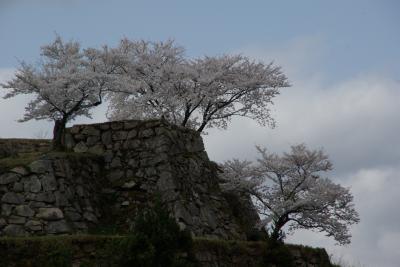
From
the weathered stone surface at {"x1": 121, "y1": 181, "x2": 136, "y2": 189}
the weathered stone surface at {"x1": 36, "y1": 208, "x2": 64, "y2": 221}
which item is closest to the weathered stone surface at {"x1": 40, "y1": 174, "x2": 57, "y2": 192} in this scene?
the weathered stone surface at {"x1": 36, "y1": 208, "x2": 64, "y2": 221}

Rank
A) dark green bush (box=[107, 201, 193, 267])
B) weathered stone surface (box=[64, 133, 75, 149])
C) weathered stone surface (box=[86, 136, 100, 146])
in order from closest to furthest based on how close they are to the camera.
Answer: dark green bush (box=[107, 201, 193, 267]) < weathered stone surface (box=[86, 136, 100, 146]) < weathered stone surface (box=[64, 133, 75, 149])

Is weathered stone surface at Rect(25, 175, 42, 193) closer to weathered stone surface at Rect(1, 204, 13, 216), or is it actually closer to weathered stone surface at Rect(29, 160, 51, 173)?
weathered stone surface at Rect(29, 160, 51, 173)

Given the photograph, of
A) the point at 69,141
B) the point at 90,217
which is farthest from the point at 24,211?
the point at 69,141

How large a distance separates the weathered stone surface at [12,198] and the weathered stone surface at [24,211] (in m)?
0.16

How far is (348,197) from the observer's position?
738 inches

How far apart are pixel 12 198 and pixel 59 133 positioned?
3859 mm

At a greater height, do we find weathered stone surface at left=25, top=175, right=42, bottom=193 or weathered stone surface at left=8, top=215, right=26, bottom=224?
weathered stone surface at left=25, top=175, right=42, bottom=193

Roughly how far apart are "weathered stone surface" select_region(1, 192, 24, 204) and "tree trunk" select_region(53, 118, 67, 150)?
3.05 meters

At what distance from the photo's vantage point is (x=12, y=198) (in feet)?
49.4

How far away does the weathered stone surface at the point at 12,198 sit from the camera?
1499 cm

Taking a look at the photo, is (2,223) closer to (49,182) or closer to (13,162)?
(49,182)

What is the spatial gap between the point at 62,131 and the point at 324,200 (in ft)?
26.0

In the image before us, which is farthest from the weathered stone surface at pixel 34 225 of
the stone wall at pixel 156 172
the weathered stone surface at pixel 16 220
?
the stone wall at pixel 156 172

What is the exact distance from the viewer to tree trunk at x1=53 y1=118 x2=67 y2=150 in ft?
59.3
